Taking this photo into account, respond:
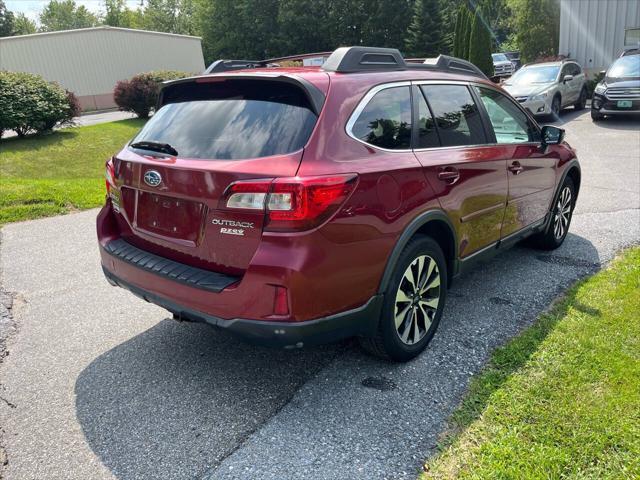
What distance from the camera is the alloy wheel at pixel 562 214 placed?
5.35 metres

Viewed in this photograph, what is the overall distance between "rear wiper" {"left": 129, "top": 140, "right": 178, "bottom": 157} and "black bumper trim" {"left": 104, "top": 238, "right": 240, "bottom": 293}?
2.07ft

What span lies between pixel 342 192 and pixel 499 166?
1.93m

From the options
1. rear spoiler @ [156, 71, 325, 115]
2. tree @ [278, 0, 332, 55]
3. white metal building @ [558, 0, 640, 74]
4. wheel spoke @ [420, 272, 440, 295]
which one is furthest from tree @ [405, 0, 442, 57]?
rear spoiler @ [156, 71, 325, 115]

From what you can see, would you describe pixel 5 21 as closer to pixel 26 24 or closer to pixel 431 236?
pixel 26 24

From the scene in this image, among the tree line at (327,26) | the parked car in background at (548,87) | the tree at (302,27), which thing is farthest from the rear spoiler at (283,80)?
the tree at (302,27)

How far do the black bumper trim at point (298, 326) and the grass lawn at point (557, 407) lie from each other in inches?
28.1

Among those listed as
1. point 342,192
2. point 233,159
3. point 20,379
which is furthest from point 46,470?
point 342,192

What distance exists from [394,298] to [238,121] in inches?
53.3

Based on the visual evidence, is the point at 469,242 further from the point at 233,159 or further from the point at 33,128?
the point at 33,128

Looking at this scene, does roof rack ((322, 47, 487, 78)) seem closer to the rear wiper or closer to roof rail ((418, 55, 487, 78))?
roof rail ((418, 55, 487, 78))

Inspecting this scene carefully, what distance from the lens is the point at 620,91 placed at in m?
13.8

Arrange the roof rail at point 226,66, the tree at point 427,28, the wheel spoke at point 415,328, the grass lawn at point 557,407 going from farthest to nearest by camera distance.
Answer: the tree at point 427,28, the roof rail at point 226,66, the wheel spoke at point 415,328, the grass lawn at point 557,407

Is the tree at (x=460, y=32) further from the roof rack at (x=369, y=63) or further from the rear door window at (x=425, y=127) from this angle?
the rear door window at (x=425, y=127)

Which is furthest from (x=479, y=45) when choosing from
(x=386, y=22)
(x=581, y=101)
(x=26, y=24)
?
(x=26, y=24)
